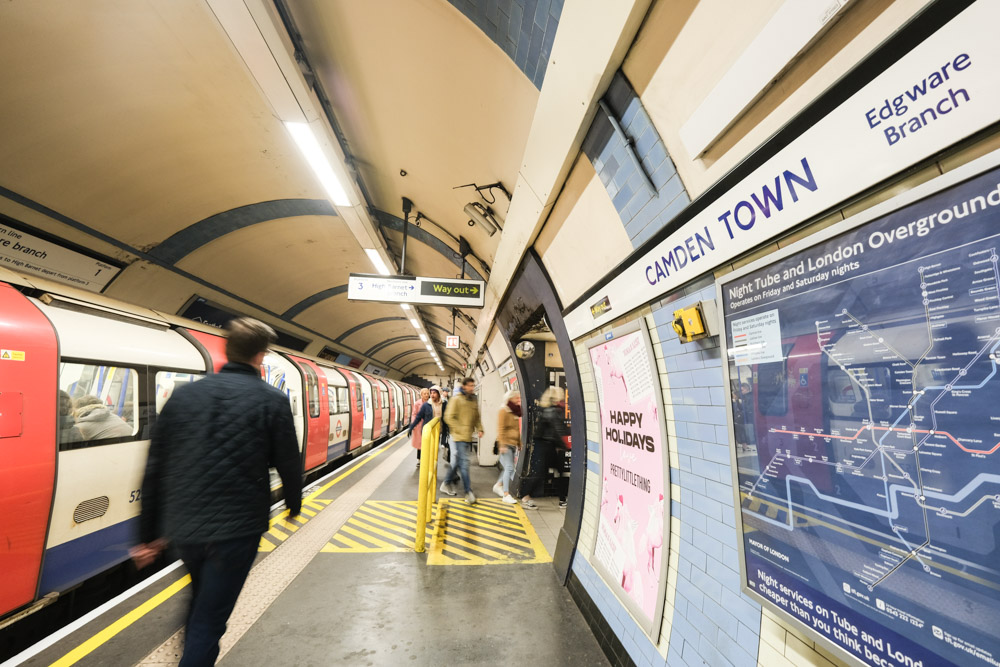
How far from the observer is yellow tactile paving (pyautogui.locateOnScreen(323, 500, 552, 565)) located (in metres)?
4.02

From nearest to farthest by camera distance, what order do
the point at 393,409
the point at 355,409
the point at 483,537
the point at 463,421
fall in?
the point at 483,537
the point at 463,421
the point at 355,409
the point at 393,409

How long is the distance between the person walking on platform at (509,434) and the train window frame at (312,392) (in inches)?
144

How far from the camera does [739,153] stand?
1.51 metres

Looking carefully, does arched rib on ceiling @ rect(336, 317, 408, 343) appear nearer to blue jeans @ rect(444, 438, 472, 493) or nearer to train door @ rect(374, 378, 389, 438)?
train door @ rect(374, 378, 389, 438)

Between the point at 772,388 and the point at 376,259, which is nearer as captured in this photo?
the point at 772,388

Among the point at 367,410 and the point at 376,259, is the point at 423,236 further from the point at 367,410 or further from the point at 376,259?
the point at 367,410

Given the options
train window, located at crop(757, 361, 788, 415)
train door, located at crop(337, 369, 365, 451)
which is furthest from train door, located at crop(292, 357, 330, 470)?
train window, located at crop(757, 361, 788, 415)

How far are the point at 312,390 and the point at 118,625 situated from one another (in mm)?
5207

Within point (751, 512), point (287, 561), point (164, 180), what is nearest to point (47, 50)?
point (164, 180)

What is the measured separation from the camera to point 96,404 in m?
3.12

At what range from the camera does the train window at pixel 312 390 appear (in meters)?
7.40

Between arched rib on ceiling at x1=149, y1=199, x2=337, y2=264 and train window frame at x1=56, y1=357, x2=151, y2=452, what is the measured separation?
445 centimetres

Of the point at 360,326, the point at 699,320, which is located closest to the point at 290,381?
the point at 699,320

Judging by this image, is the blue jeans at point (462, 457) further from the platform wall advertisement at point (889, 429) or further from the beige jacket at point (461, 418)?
the platform wall advertisement at point (889, 429)
